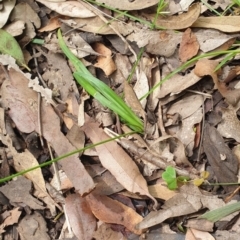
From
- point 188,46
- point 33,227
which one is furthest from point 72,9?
point 33,227

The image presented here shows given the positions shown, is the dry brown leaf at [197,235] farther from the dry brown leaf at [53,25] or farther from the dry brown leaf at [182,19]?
the dry brown leaf at [53,25]

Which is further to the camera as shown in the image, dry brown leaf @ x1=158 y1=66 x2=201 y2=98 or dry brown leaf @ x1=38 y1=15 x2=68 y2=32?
dry brown leaf @ x1=38 y1=15 x2=68 y2=32

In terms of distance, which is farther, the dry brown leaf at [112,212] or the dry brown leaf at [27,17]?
the dry brown leaf at [27,17]

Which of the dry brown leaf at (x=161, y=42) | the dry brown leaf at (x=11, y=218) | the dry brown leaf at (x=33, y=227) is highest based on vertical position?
the dry brown leaf at (x=161, y=42)

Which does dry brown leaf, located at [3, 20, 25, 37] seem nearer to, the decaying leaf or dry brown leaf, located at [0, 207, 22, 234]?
dry brown leaf, located at [0, 207, 22, 234]

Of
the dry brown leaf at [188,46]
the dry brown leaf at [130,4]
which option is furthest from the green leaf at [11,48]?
the dry brown leaf at [188,46]

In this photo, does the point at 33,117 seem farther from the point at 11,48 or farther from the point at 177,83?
the point at 177,83

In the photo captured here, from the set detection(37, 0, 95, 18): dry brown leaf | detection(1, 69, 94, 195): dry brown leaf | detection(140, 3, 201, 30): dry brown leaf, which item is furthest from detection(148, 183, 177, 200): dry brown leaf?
detection(37, 0, 95, 18): dry brown leaf
